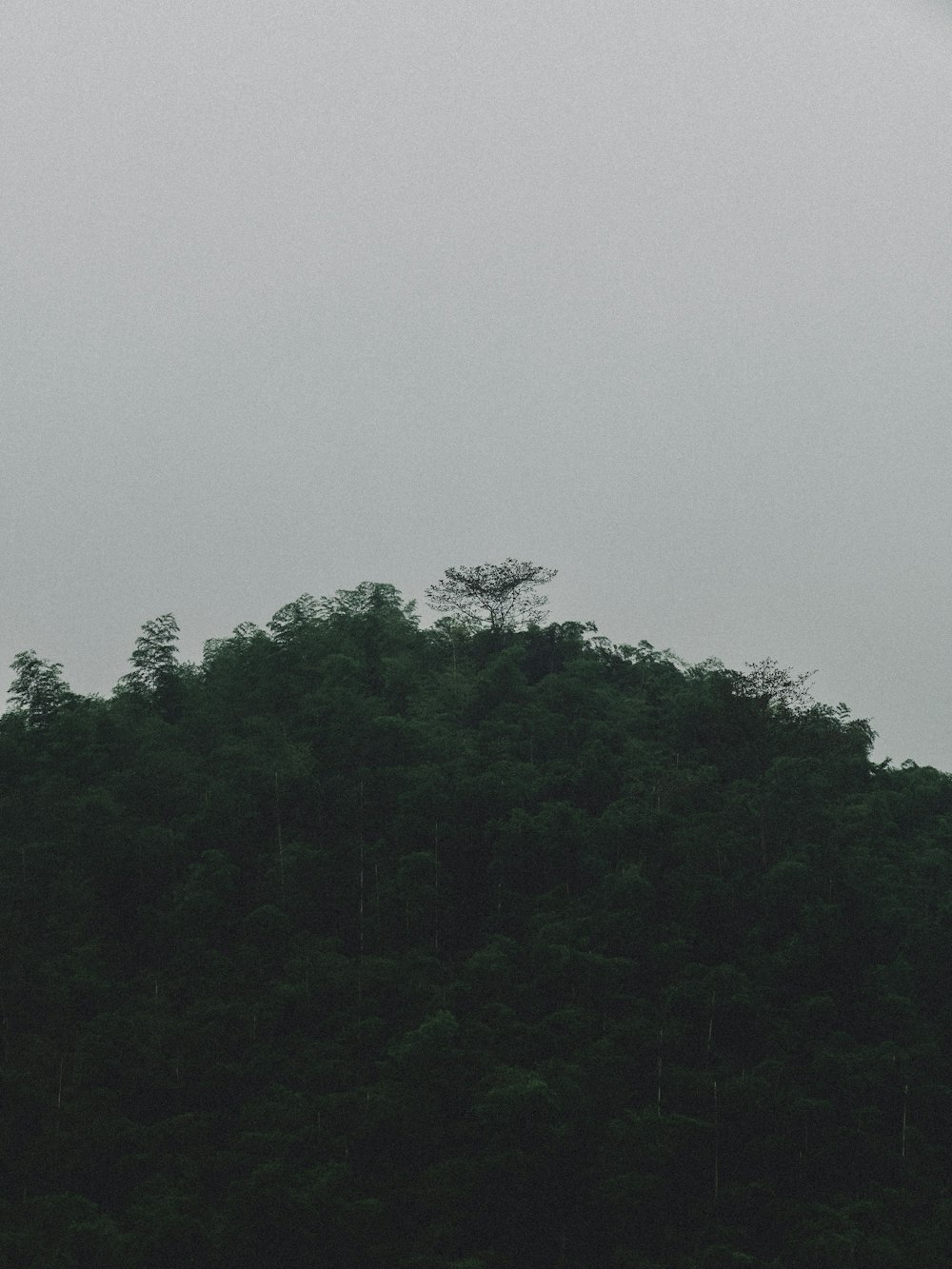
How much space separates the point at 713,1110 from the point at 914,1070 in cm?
296

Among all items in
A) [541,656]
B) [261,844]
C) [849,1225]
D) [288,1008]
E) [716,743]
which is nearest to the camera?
[849,1225]

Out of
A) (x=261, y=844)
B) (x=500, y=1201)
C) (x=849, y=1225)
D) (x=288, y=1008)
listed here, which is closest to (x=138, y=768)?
(x=261, y=844)

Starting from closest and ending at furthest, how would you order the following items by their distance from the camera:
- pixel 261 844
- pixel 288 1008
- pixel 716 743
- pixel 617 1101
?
pixel 617 1101, pixel 288 1008, pixel 261 844, pixel 716 743

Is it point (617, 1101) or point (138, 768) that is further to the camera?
point (138, 768)

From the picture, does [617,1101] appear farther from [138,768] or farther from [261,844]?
[138,768]

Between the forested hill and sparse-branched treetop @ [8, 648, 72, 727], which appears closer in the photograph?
the forested hill

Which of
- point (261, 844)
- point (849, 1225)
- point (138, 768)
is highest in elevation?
point (138, 768)

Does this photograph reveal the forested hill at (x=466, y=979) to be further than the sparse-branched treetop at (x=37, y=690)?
No

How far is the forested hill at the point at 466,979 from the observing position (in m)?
13.9

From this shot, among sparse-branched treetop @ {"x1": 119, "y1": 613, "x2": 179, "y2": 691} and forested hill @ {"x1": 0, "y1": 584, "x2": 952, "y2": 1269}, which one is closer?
forested hill @ {"x1": 0, "y1": 584, "x2": 952, "y2": 1269}

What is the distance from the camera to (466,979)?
1702 cm

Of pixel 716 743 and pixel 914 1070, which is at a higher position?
pixel 716 743

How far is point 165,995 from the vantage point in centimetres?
1678

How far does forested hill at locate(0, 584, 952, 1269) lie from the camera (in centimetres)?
1391
